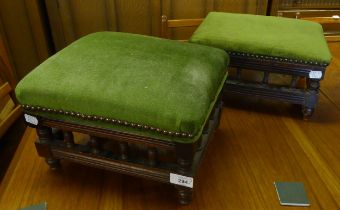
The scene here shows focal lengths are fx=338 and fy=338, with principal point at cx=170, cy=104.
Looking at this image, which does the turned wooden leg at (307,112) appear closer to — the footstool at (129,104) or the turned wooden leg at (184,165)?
the footstool at (129,104)

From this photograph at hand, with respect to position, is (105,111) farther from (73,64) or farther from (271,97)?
(271,97)

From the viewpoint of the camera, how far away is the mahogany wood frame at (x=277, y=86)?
51.2 inches

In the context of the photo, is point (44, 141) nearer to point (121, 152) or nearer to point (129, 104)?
point (121, 152)

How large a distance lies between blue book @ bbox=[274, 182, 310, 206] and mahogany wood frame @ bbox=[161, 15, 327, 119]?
1.30 feet

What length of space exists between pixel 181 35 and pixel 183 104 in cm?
135

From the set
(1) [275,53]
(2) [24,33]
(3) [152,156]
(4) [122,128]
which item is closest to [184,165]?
(3) [152,156]

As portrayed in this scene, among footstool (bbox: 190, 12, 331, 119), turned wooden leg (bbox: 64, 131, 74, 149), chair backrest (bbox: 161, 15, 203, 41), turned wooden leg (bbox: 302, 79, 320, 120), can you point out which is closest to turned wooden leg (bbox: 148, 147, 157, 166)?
turned wooden leg (bbox: 64, 131, 74, 149)

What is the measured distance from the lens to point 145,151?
116 cm

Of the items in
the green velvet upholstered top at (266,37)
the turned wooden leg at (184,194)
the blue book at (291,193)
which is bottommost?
the blue book at (291,193)

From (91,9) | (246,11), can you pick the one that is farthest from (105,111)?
(246,11)

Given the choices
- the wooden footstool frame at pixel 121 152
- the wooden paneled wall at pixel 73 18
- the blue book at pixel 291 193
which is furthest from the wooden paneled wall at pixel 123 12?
the blue book at pixel 291 193

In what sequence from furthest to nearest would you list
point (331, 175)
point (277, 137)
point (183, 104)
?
point (277, 137), point (331, 175), point (183, 104)

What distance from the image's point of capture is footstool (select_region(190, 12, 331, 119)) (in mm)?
1286

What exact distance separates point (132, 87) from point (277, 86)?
71cm
